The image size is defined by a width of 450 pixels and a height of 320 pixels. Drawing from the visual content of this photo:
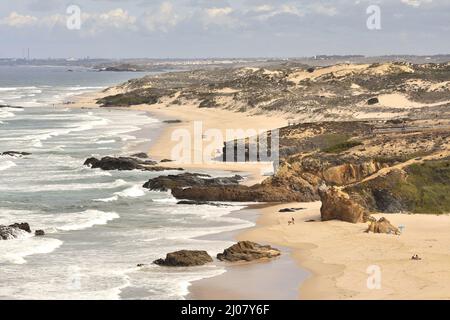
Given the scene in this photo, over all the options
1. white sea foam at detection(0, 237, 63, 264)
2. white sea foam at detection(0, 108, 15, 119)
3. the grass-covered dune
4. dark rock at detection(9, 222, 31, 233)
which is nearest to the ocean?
white sea foam at detection(0, 237, 63, 264)

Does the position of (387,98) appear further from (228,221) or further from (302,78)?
(228,221)

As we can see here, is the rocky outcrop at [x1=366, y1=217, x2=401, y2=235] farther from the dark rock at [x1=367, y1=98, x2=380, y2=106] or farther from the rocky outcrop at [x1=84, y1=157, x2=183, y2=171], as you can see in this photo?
the dark rock at [x1=367, y1=98, x2=380, y2=106]

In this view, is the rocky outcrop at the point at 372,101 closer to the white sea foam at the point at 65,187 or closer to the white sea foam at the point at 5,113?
the white sea foam at the point at 5,113

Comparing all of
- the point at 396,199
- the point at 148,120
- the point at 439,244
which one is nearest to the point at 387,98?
the point at 148,120

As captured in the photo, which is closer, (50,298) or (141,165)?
(50,298)

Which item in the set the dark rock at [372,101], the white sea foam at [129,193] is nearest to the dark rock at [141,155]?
the white sea foam at [129,193]
